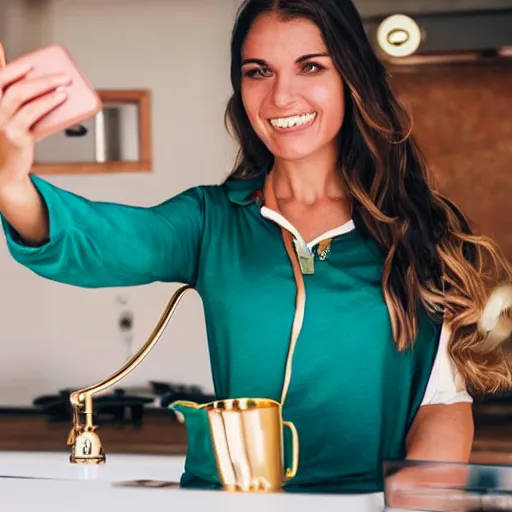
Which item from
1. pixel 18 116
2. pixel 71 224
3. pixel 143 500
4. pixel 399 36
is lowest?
pixel 143 500

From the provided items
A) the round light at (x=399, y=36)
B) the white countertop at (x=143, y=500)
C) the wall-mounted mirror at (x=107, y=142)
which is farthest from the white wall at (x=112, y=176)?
the white countertop at (x=143, y=500)

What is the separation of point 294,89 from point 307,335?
0.32 m

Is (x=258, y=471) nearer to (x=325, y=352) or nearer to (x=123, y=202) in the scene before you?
(x=325, y=352)

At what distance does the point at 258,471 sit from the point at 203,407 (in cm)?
11

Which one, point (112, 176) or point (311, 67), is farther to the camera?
point (112, 176)

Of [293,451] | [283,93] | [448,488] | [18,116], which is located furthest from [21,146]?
[448,488]

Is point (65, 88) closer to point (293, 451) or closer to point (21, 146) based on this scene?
point (21, 146)

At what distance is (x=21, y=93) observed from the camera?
3.39 feet

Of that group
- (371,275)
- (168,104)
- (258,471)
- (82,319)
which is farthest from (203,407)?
(168,104)

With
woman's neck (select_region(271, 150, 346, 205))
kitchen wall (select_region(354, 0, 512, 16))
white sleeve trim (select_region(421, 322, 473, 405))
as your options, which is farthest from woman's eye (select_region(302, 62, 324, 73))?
white sleeve trim (select_region(421, 322, 473, 405))

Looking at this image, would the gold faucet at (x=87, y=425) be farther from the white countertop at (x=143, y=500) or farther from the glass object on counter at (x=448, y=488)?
the glass object on counter at (x=448, y=488)

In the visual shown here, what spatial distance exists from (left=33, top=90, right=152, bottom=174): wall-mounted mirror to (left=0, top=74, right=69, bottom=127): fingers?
28 cm

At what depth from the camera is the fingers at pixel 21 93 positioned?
102cm

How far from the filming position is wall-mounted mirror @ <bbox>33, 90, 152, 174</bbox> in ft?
4.43
